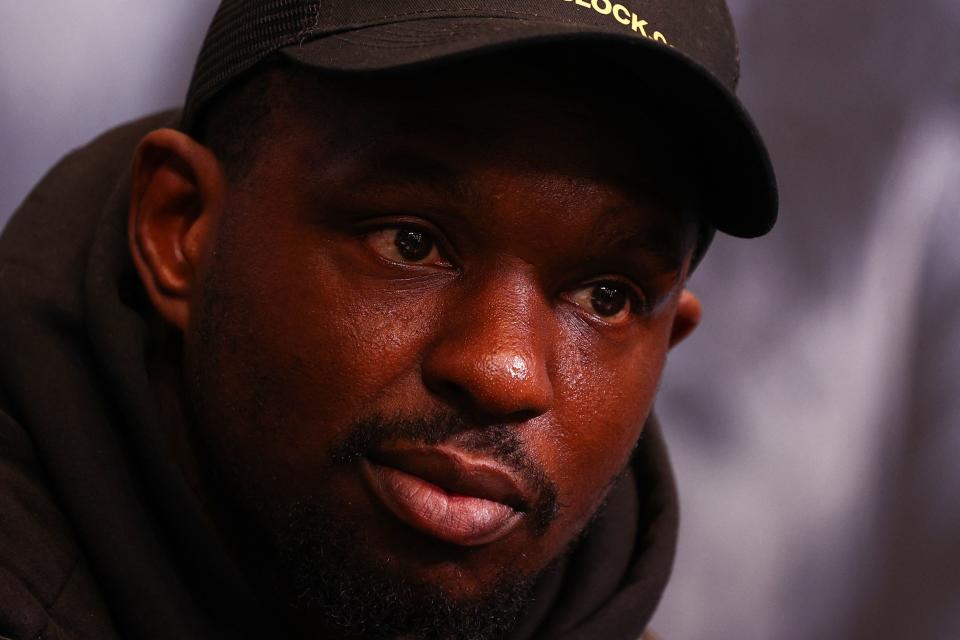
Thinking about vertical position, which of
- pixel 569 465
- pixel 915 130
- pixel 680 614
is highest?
pixel 915 130

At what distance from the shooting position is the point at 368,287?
3.46 feet

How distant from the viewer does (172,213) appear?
47.9 inches

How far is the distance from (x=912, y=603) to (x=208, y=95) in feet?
4.51

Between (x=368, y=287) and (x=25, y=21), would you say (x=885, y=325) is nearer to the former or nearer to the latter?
(x=368, y=287)

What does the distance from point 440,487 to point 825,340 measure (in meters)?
1.08

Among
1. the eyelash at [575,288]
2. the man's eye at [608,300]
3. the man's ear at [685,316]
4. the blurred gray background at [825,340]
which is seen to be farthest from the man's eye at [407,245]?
the blurred gray background at [825,340]

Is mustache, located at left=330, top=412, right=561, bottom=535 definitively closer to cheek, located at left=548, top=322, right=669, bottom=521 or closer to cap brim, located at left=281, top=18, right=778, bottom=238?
cheek, located at left=548, top=322, right=669, bottom=521

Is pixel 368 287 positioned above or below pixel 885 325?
below

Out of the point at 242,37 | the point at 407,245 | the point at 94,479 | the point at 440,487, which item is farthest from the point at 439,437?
the point at 242,37

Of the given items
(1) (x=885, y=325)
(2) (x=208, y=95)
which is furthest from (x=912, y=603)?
(2) (x=208, y=95)

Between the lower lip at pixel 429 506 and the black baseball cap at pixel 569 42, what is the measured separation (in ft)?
1.16

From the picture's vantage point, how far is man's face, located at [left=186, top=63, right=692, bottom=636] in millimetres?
1028

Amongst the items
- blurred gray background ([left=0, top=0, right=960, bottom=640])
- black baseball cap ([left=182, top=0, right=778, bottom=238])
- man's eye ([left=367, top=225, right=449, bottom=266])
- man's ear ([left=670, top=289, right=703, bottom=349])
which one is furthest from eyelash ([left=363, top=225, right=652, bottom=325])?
blurred gray background ([left=0, top=0, right=960, bottom=640])

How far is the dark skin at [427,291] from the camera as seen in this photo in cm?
103
